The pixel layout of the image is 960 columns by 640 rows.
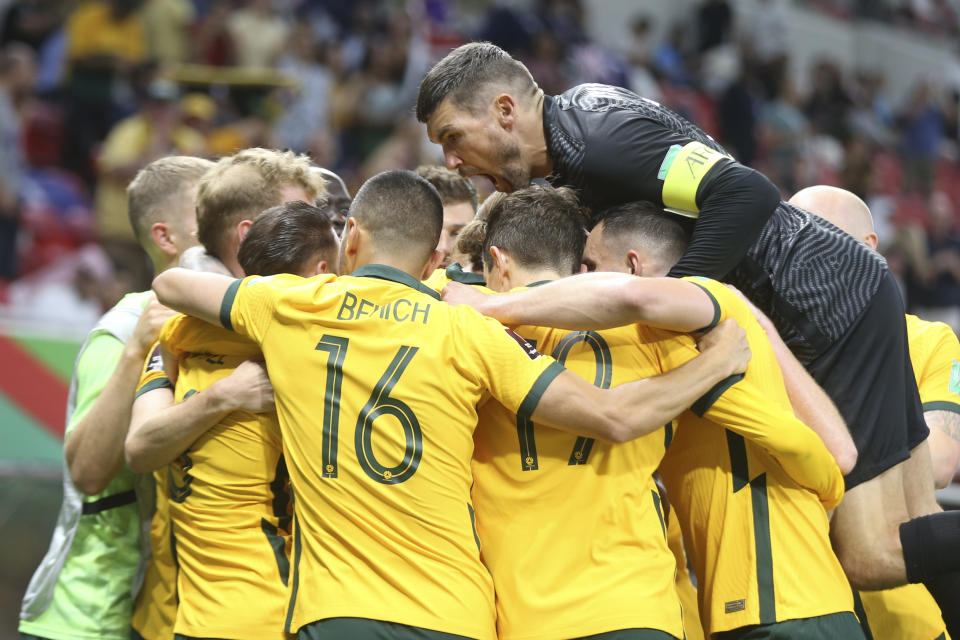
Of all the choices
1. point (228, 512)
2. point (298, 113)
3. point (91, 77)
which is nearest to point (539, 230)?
point (228, 512)

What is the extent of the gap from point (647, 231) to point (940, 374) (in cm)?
145

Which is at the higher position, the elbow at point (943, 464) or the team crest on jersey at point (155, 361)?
the team crest on jersey at point (155, 361)

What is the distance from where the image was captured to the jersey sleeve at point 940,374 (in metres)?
3.86

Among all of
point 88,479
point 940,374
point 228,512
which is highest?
point 940,374

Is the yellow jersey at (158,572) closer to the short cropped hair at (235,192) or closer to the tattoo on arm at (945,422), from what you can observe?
the short cropped hair at (235,192)

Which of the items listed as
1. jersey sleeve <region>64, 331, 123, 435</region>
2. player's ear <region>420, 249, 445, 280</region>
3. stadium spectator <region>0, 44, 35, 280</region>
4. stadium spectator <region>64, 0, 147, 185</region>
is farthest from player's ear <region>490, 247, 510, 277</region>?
stadium spectator <region>64, 0, 147, 185</region>

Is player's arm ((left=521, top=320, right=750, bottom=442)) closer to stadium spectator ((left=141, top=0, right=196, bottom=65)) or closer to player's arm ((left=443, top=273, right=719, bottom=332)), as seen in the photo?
player's arm ((left=443, top=273, right=719, bottom=332))

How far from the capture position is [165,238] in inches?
163

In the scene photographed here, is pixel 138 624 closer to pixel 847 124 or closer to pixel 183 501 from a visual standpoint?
pixel 183 501

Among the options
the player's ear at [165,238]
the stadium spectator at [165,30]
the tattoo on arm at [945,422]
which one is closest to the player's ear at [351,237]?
the player's ear at [165,238]

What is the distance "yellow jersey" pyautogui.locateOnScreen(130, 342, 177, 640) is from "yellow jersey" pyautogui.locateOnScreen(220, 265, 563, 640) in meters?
0.76

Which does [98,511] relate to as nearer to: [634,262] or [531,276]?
[531,276]

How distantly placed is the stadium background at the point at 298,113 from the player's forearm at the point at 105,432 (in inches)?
116

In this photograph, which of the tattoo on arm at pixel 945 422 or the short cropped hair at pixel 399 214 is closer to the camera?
the short cropped hair at pixel 399 214
